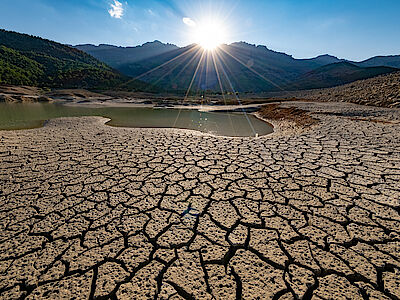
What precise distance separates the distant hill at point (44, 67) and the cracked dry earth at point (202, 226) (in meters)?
37.3

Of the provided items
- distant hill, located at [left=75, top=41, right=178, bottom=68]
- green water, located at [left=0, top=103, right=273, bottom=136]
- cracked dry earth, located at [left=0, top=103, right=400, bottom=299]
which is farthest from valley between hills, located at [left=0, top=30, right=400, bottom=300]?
distant hill, located at [left=75, top=41, right=178, bottom=68]

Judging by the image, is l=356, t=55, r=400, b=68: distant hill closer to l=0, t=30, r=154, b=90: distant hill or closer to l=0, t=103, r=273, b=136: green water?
l=0, t=30, r=154, b=90: distant hill

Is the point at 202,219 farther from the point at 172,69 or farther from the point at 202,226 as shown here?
the point at 172,69

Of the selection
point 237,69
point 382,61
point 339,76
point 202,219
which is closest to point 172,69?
point 237,69

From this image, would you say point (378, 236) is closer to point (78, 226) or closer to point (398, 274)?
point (398, 274)

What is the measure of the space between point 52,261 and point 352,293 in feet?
7.28

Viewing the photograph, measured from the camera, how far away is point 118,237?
5.60 feet

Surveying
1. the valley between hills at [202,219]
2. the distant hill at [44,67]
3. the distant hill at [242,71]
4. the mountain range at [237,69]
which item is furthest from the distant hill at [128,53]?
the valley between hills at [202,219]

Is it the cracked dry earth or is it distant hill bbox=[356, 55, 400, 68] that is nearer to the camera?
the cracked dry earth

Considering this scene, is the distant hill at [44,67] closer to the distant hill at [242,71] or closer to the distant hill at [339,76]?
the distant hill at [242,71]

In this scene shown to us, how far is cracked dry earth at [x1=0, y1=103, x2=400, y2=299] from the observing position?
1.30m

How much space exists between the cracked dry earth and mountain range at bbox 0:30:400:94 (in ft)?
120

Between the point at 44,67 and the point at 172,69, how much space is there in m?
35.0

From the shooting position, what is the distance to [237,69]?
64.3 metres
